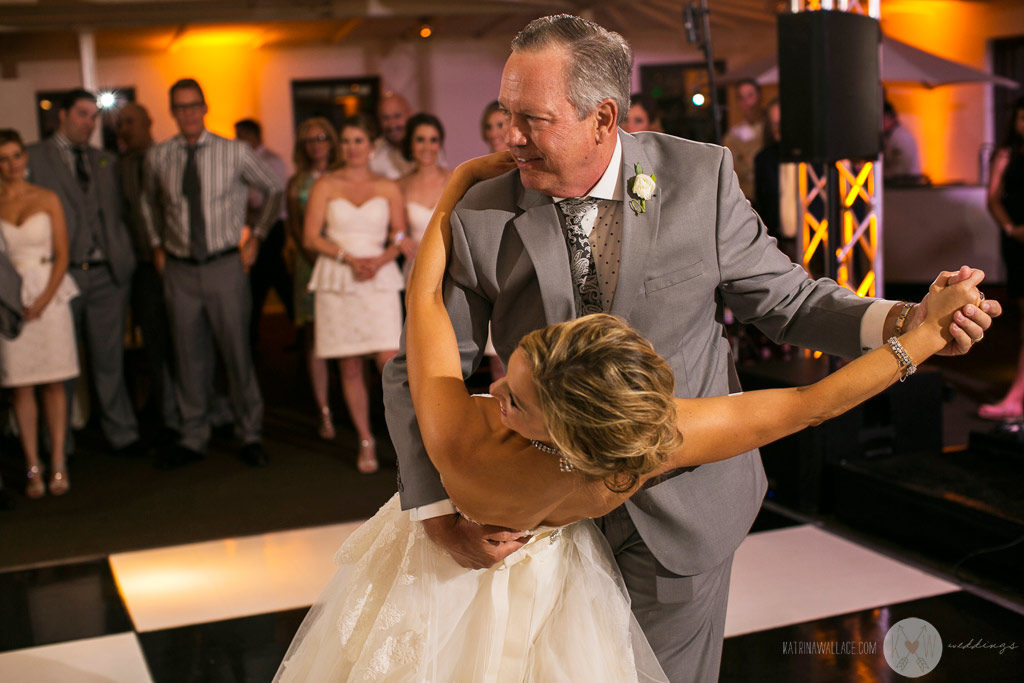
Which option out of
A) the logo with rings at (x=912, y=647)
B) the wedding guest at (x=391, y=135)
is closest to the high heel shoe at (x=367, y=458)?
the wedding guest at (x=391, y=135)

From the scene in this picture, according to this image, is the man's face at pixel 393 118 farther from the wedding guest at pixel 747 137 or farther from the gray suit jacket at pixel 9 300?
the gray suit jacket at pixel 9 300

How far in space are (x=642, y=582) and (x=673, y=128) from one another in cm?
514

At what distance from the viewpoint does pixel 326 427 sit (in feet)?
18.1

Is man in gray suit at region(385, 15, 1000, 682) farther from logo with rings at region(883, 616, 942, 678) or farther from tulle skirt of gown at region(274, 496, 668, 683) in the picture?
logo with rings at region(883, 616, 942, 678)

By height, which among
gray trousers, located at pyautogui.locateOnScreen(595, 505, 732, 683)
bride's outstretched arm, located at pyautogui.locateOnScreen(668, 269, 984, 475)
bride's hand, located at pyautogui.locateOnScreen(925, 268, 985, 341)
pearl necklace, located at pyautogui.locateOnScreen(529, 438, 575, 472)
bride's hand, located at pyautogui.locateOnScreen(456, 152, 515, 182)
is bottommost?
gray trousers, located at pyautogui.locateOnScreen(595, 505, 732, 683)

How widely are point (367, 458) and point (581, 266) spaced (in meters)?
3.31

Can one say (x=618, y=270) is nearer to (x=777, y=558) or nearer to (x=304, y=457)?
(x=777, y=558)

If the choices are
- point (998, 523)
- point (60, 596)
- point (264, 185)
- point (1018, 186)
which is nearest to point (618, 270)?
point (998, 523)

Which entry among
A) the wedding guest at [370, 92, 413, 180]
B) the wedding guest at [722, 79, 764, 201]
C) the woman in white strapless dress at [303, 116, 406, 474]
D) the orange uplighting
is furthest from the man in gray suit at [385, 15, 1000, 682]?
the orange uplighting

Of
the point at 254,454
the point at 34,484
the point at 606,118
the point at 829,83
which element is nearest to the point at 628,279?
the point at 606,118

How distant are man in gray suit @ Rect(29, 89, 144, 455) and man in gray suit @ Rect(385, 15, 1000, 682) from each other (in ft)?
13.1

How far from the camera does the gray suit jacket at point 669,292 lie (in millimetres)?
1683

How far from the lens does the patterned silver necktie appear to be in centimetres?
171

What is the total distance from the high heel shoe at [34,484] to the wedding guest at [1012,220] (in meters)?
4.49
